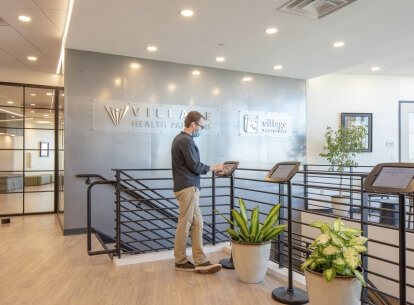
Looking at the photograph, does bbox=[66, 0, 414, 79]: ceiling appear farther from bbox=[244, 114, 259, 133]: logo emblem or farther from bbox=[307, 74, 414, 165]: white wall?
bbox=[307, 74, 414, 165]: white wall

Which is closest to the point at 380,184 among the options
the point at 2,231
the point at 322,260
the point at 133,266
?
the point at 322,260

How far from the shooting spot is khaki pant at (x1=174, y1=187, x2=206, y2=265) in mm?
3283

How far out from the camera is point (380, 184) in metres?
1.91

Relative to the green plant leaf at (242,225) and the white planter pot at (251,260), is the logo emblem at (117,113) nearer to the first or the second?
the green plant leaf at (242,225)

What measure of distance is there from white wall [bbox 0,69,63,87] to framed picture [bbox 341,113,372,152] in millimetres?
6762

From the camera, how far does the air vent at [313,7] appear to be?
3.77 metres

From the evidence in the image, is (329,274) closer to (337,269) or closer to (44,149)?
(337,269)

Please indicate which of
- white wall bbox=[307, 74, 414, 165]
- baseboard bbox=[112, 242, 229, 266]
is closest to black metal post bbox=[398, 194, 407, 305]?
baseboard bbox=[112, 242, 229, 266]

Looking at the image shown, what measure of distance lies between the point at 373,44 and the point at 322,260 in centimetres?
439

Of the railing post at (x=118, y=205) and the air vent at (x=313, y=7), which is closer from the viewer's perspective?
the railing post at (x=118, y=205)

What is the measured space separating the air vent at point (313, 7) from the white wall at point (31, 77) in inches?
207

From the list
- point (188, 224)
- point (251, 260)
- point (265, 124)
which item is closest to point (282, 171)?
point (251, 260)

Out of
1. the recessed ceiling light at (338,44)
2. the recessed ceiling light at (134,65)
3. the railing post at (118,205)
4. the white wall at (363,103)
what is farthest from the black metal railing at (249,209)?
the recessed ceiling light at (338,44)

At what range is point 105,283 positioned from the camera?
310cm
